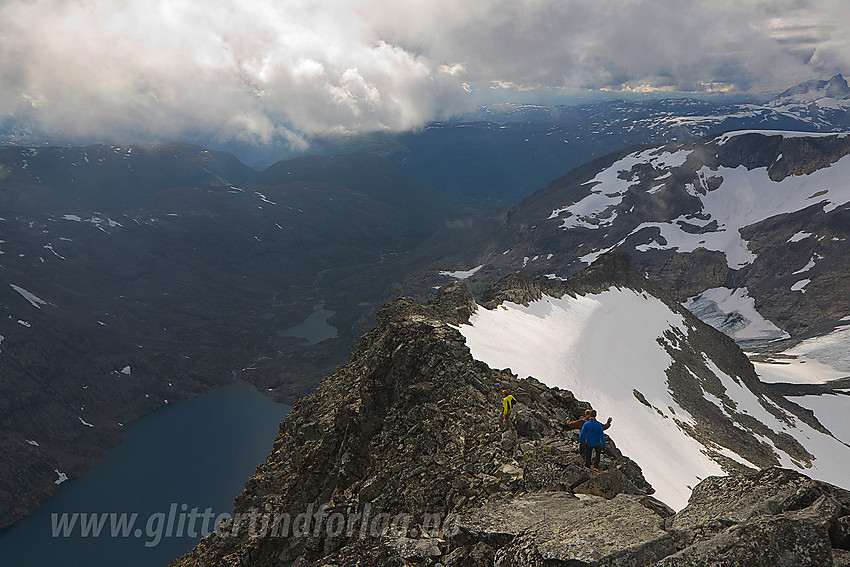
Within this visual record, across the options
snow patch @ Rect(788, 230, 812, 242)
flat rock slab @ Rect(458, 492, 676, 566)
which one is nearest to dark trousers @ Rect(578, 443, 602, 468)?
flat rock slab @ Rect(458, 492, 676, 566)

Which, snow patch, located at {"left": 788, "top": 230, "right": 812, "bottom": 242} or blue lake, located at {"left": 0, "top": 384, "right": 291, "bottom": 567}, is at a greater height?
snow patch, located at {"left": 788, "top": 230, "right": 812, "bottom": 242}

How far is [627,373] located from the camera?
167 feet

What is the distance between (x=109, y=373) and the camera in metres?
193

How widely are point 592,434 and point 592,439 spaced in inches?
7.5

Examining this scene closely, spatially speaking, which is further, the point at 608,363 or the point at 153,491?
the point at 153,491

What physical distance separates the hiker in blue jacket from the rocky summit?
0.39 metres

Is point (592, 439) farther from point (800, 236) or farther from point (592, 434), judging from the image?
point (800, 236)

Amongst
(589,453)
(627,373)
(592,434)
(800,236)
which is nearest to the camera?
(592,434)

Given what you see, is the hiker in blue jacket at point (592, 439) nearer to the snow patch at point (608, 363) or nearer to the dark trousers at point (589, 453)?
the dark trousers at point (589, 453)

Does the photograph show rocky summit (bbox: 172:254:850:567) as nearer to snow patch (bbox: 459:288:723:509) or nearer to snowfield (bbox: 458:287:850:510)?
snow patch (bbox: 459:288:723:509)

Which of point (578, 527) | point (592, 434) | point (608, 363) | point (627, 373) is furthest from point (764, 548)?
point (627, 373)

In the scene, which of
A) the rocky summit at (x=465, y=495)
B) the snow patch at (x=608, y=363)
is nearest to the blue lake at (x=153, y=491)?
the snow patch at (x=608, y=363)

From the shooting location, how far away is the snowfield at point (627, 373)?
36.2 meters

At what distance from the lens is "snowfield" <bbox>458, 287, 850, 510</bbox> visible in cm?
3616
